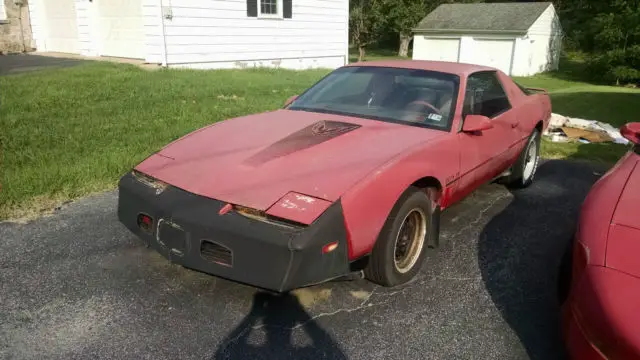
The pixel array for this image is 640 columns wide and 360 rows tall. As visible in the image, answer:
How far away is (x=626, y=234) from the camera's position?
2.37m

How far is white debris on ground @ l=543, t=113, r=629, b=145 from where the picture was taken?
7973 mm

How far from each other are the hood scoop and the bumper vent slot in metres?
0.59

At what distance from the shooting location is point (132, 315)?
2811 mm

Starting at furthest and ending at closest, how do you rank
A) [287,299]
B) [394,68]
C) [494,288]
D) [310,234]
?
1. [394,68]
2. [494,288]
3. [287,299]
4. [310,234]

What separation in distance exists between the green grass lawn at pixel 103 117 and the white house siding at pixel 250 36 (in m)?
A: 1.29

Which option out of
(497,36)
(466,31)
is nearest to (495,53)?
(497,36)

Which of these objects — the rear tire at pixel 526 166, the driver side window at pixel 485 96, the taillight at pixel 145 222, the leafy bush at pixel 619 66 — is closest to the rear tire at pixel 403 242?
the driver side window at pixel 485 96

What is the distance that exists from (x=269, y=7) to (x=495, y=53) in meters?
18.7

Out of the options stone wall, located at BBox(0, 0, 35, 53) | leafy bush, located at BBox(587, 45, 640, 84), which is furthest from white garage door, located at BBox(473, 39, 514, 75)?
stone wall, located at BBox(0, 0, 35, 53)

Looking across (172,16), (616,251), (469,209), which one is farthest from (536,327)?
(172,16)

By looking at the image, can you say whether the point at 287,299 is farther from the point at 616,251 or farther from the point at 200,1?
the point at 200,1

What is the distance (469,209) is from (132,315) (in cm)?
302

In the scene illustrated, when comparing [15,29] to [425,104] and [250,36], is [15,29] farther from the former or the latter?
[425,104]

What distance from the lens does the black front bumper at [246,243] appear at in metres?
2.47
